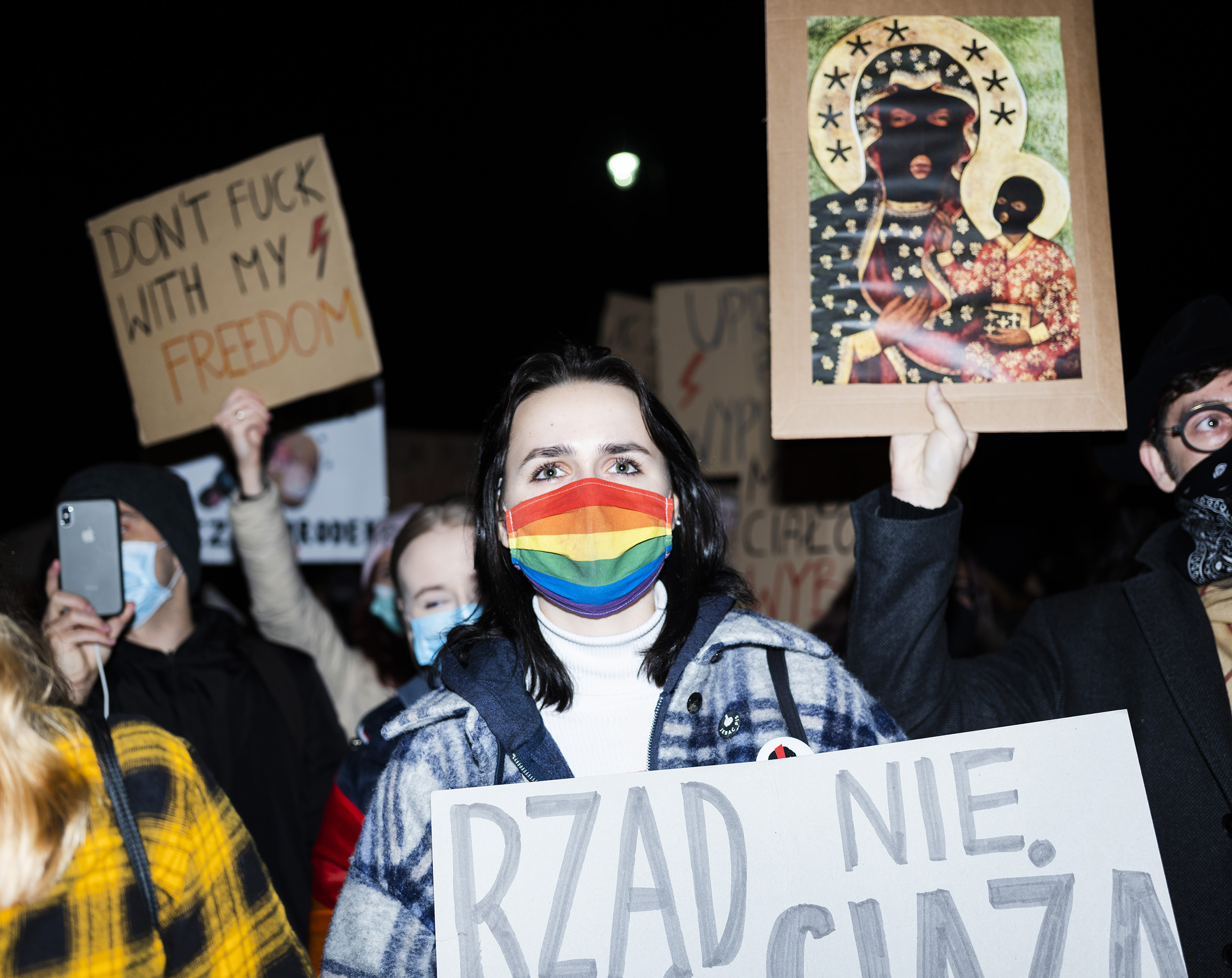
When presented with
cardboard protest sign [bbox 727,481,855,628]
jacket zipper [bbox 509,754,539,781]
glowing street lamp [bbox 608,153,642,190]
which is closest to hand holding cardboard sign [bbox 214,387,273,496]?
jacket zipper [bbox 509,754,539,781]

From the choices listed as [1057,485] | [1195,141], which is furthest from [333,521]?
[1057,485]

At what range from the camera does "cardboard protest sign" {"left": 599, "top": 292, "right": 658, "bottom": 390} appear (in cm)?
512

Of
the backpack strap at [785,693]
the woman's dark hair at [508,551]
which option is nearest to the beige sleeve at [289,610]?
the woman's dark hair at [508,551]

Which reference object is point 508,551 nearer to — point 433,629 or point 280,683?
→ point 433,629

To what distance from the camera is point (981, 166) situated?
174 cm

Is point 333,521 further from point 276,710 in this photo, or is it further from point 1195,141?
point 1195,141

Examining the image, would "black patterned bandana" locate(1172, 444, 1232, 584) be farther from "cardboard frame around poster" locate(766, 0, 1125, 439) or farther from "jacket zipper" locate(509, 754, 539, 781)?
"jacket zipper" locate(509, 754, 539, 781)

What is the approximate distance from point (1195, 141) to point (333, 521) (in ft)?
14.6

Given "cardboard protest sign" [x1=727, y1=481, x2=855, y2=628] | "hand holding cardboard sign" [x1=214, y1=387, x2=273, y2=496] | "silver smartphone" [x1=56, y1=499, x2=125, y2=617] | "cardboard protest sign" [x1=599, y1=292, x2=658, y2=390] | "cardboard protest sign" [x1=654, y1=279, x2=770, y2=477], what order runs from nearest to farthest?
"silver smartphone" [x1=56, y1=499, x2=125, y2=617]
"hand holding cardboard sign" [x1=214, y1=387, x2=273, y2=496]
"cardboard protest sign" [x1=727, y1=481, x2=855, y2=628]
"cardboard protest sign" [x1=654, y1=279, x2=770, y2=477]
"cardboard protest sign" [x1=599, y1=292, x2=658, y2=390]

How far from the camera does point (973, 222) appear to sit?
173 centimetres

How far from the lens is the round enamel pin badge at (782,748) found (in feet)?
5.22

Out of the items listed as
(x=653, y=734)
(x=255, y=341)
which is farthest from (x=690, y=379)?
(x=653, y=734)

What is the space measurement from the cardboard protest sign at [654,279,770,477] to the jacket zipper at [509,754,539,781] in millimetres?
2897

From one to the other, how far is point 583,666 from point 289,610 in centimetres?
169
